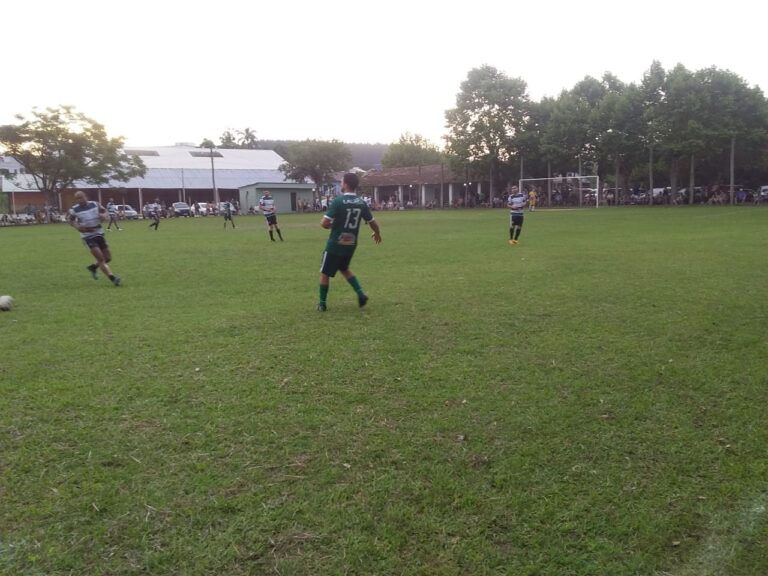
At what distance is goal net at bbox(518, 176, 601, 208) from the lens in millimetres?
50094

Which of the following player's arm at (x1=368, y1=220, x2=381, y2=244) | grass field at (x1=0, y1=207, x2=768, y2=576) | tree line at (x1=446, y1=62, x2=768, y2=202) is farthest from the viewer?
tree line at (x1=446, y1=62, x2=768, y2=202)

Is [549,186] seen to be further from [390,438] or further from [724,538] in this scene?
[724,538]

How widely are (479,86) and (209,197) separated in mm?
31937

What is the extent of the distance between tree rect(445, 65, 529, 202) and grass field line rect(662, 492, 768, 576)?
2053 inches

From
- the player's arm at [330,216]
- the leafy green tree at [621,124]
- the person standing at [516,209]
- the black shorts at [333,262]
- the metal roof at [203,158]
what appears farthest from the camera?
the metal roof at [203,158]

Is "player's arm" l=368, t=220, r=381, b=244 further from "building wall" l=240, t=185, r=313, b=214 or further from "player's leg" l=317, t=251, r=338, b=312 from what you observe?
"building wall" l=240, t=185, r=313, b=214

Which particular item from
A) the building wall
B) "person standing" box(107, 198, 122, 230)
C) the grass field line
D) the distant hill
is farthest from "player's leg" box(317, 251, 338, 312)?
the distant hill

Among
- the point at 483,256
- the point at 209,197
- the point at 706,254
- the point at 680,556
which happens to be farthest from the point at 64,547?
the point at 209,197

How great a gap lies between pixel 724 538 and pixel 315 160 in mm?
61451

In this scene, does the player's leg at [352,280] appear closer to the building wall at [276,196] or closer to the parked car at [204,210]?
the parked car at [204,210]

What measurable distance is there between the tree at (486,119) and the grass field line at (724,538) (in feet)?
171

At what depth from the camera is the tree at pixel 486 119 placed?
52.8 m

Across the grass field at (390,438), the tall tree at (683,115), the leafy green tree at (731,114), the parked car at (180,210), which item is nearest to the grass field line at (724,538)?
the grass field at (390,438)

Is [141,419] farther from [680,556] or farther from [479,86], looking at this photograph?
[479,86]
